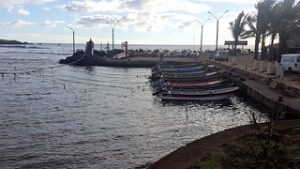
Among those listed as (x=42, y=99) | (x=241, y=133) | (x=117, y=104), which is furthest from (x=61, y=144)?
(x=42, y=99)

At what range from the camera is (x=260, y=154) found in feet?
45.8

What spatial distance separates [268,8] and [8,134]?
4726 cm

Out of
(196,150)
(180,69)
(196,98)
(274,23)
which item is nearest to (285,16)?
(274,23)

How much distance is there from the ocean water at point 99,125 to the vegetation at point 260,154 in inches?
175

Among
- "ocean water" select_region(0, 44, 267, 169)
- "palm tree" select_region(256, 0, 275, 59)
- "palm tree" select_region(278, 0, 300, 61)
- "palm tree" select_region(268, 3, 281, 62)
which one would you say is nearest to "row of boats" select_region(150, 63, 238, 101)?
"ocean water" select_region(0, 44, 267, 169)

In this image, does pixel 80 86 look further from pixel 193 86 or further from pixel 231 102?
pixel 231 102

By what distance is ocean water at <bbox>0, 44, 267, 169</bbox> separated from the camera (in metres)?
19.6

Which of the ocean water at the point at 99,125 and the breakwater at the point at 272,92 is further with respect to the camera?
the breakwater at the point at 272,92

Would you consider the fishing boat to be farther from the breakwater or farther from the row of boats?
the breakwater

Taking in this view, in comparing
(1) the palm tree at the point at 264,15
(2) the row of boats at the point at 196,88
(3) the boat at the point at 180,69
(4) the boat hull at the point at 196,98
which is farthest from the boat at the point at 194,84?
(1) the palm tree at the point at 264,15

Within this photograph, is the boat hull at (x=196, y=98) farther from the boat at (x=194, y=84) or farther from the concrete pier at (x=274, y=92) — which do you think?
the boat at (x=194, y=84)

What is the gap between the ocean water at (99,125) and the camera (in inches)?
773

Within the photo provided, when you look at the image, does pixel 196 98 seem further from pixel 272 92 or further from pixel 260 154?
pixel 260 154

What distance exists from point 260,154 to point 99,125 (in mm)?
14622
